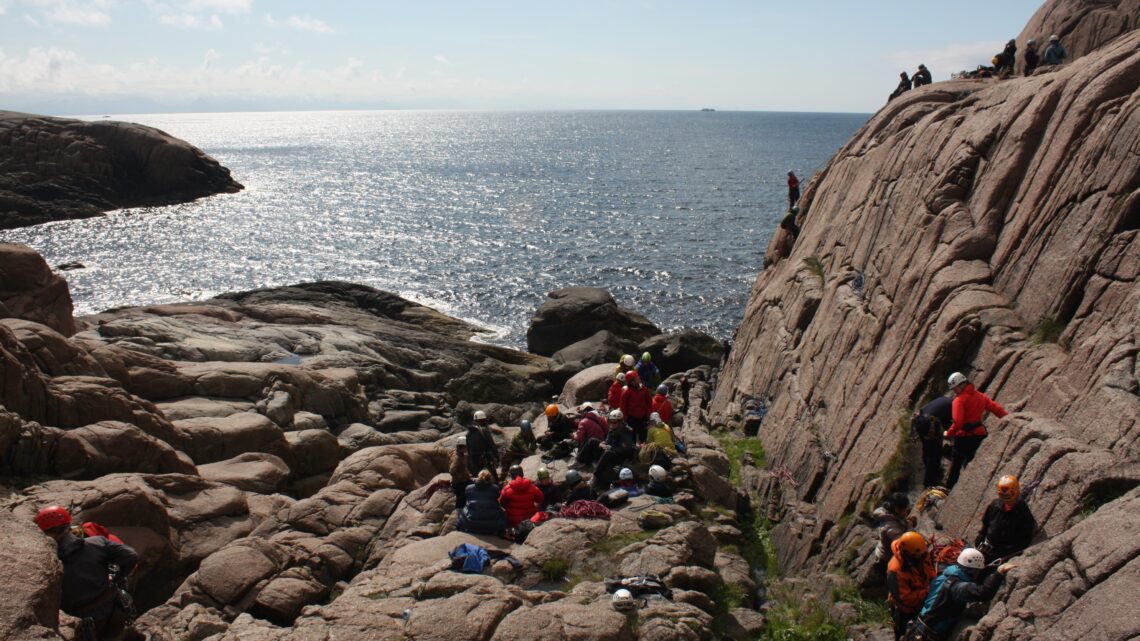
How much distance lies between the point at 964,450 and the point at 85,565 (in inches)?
634

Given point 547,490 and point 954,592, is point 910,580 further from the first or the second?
point 547,490

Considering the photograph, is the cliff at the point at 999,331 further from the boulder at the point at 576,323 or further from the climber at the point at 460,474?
the boulder at the point at 576,323

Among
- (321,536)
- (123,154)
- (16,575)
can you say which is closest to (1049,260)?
(321,536)

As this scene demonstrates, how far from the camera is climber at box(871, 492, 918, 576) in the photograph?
13883 mm

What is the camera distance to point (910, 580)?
12.5 meters

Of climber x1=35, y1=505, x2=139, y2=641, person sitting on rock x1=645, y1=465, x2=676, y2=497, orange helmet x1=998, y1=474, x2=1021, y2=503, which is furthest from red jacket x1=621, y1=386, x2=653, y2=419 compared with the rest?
climber x1=35, y1=505, x2=139, y2=641

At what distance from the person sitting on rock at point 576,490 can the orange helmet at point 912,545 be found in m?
8.28

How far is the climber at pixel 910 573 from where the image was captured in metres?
12.4

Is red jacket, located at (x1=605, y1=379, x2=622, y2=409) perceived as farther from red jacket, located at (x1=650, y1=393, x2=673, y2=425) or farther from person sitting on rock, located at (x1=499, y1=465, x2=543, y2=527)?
person sitting on rock, located at (x1=499, y1=465, x2=543, y2=527)

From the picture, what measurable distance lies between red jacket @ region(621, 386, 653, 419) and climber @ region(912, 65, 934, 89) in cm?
2103

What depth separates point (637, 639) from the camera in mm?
13781

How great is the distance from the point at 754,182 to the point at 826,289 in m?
103

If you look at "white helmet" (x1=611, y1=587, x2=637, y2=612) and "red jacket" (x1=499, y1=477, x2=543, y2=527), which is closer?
"white helmet" (x1=611, y1=587, x2=637, y2=612)

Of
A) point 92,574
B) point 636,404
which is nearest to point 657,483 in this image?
point 636,404
